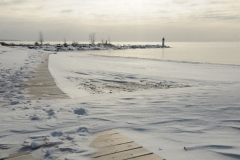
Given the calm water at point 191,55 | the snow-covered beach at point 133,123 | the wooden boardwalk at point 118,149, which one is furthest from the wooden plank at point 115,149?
the calm water at point 191,55

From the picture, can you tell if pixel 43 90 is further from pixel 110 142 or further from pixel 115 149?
pixel 115 149

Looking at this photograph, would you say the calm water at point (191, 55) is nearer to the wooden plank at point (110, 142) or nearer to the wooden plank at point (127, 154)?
the wooden plank at point (110, 142)

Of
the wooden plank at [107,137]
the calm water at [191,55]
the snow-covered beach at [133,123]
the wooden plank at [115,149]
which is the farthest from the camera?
the calm water at [191,55]

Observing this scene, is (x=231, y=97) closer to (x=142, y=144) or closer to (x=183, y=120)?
(x=183, y=120)

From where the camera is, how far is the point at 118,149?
275 cm

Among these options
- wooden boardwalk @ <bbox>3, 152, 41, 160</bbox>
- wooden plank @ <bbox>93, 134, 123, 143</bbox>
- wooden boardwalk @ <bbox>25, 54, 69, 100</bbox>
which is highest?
wooden boardwalk @ <bbox>25, 54, 69, 100</bbox>

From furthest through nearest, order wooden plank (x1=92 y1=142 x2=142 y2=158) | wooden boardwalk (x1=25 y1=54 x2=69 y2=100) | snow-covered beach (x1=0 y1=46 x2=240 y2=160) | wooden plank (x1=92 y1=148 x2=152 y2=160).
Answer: wooden boardwalk (x1=25 y1=54 x2=69 y2=100)
snow-covered beach (x1=0 y1=46 x2=240 y2=160)
wooden plank (x1=92 y1=142 x2=142 y2=158)
wooden plank (x1=92 y1=148 x2=152 y2=160)

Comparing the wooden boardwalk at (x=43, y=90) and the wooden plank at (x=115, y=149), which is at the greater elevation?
the wooden boardwalk at (x=43, y=90)

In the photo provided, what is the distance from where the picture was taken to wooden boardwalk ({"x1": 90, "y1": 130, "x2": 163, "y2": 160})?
2.56 m

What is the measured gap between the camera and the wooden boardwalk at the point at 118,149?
2.56 m

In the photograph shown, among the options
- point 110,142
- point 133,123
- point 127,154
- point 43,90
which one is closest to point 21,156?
point 110,142

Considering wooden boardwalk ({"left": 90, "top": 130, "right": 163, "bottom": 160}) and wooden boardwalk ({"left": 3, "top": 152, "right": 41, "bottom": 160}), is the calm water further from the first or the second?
wooden boardwalk ({"left": 3, "top": 152, "right": 41, "bottom": 160})

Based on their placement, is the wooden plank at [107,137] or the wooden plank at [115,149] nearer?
the wooden plank at [115,149]

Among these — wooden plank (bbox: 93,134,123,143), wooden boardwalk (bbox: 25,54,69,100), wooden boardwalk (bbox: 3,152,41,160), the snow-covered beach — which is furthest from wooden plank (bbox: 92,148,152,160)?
wooden boardwalk (bbox: 25,54,69,100)
